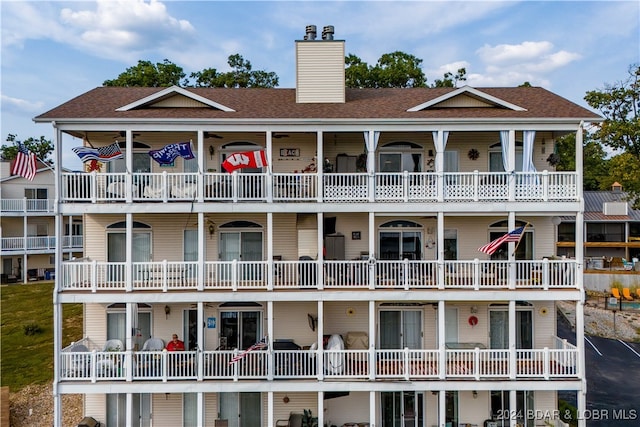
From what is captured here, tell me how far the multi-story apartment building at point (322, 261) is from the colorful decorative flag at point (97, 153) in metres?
0.57

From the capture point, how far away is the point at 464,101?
15.0 m

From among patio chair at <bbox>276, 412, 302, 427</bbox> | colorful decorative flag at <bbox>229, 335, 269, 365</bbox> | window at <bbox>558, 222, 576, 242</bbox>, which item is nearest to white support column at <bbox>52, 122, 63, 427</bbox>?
colorful decorative flag at <bbox>229, 335, 269, 365</bbox>

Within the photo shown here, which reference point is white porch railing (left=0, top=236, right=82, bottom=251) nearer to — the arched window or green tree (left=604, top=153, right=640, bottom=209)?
the arched window

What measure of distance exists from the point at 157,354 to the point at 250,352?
306 cm

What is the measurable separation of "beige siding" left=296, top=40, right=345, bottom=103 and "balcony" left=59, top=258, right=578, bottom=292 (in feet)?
21.6

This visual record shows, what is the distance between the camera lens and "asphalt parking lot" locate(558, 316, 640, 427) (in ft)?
54.0

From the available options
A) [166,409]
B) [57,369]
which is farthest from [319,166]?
[57,369]

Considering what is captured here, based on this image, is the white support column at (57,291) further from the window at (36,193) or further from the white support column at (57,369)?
the window at (36,193)

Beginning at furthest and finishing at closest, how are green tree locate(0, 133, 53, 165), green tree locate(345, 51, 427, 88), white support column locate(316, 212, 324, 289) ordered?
green tree locate(0, 133, 53, 165) < green tree locate(345, 51, 427, 88) < white support column locate(316, 212, 324, 289)

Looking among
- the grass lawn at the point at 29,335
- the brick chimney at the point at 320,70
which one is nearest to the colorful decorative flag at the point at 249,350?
the brick chimney at the point at 320,70

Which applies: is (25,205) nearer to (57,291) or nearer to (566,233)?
(57,291)

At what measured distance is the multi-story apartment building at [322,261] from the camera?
13.7m

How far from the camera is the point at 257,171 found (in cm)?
1563

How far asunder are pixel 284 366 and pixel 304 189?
19.5 ft
